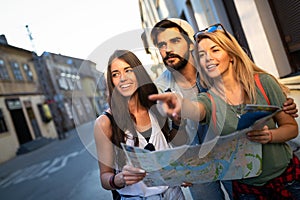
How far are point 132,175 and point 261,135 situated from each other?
0.56m

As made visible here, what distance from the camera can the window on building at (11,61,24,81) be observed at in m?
22.1

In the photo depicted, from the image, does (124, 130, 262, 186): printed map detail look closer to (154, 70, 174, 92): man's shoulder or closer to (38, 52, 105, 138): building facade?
(154, 70, 174, 92): man's shoulder

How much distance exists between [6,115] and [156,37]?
19.7m

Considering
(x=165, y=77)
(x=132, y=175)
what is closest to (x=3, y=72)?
(x=165, y=77)

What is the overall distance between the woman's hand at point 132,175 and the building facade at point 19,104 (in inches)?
696

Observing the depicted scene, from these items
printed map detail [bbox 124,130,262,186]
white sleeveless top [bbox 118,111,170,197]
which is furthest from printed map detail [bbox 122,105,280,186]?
white sleeveless top [bbox 118,111,170,197]

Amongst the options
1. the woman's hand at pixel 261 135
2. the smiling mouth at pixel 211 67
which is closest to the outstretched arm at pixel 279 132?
the woman's hand at pixel 261 135

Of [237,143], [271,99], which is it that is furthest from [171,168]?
[271,99]

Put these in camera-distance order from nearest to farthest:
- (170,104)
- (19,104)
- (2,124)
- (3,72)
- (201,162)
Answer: (170,104), (201,162), (2,124), (3,72), (19,104)

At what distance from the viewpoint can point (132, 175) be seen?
114 cm

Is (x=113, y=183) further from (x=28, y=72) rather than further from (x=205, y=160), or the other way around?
(x=28, y=72)

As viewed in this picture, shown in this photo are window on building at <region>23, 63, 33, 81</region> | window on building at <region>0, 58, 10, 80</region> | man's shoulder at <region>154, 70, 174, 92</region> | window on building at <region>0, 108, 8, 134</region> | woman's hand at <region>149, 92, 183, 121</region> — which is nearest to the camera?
woman's hand at <region>149, 92, 183, 121</region>

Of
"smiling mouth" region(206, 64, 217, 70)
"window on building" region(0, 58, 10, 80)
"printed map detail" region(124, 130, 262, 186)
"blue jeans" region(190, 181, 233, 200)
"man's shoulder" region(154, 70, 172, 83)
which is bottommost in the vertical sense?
"blue jeans" region(190, 181, 233, 200)

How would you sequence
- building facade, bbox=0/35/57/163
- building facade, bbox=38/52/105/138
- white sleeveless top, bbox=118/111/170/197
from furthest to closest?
building facade, bbox=38/52/105/138 < building facade, bbox=0/35/57/163 < white sleeveless top, bbox=118/111/170/197
